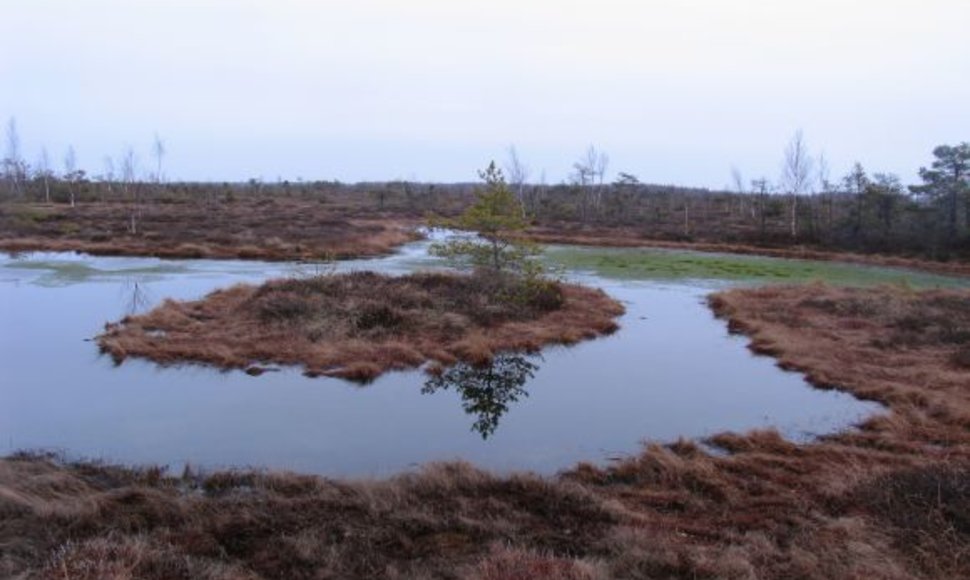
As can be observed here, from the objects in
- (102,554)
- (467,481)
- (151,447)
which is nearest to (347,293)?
(151,447)

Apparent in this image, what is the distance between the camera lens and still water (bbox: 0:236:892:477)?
12766 millimetres

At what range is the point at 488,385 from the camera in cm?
1734

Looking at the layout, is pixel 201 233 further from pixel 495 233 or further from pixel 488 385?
pixel 488 385

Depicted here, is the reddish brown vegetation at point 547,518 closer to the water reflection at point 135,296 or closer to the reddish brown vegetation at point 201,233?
the water reflection at point 135,296

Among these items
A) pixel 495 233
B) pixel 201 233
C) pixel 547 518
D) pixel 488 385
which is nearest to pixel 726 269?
pixel 495 233

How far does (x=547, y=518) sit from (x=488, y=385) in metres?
8.00

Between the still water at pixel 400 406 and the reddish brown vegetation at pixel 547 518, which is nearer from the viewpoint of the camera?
the reddish brown vegetation at pixel 547 518

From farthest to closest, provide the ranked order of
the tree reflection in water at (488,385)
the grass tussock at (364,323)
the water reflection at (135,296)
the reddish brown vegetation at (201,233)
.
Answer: the reddish brown vegetation at (201,233) → the water reflection at (135,296) → the grass tussock at (364,323) → the tree reflection in water at (488,385)

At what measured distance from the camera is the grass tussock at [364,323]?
61.8 ft

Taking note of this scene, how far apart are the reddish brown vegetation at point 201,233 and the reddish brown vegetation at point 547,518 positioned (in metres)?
27.6

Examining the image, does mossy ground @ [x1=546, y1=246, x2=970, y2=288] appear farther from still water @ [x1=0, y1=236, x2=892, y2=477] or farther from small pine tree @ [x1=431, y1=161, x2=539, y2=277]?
still water @ [x1=0, y1=236, x2=892, y2=477]

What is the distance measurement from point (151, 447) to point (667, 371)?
12143mm

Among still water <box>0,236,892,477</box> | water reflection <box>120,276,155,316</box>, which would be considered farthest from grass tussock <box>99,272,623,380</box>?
water reflection <box>120,276,155,316</box>

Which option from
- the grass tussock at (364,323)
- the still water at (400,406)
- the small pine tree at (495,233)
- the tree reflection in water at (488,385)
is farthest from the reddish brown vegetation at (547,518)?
the small pine tree at (495,233)
